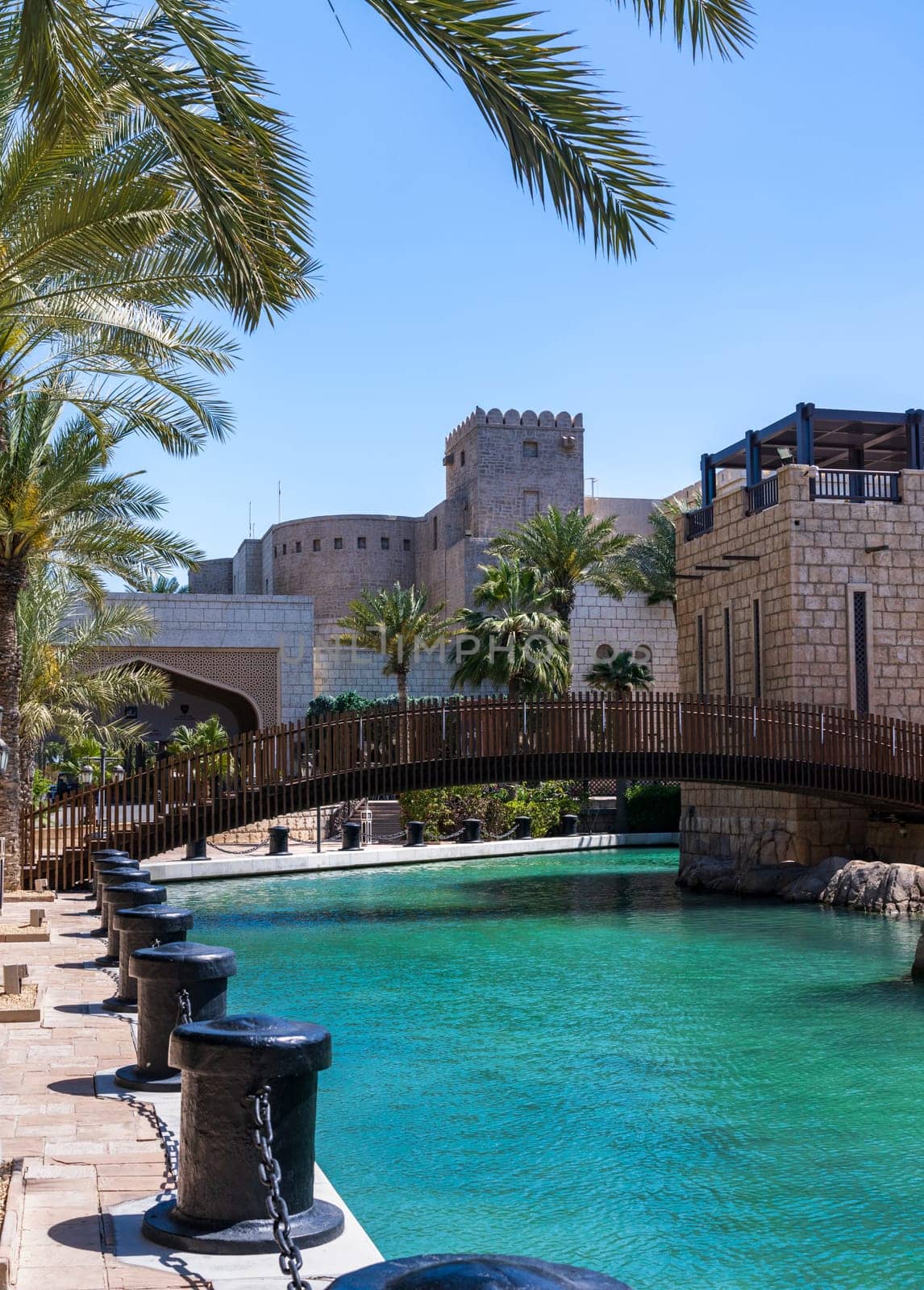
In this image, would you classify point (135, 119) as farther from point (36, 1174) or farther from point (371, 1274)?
point (371, 1274)

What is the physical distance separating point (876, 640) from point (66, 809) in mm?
12158

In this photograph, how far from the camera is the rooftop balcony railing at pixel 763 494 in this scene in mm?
20969

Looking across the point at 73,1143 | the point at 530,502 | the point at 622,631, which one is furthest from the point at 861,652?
the point at 530,502

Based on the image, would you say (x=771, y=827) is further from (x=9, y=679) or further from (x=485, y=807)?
(x=9, y=679)

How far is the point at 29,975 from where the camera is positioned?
986cm

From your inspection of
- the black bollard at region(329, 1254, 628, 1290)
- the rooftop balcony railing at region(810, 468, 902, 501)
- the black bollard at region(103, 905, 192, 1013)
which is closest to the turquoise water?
the black bollard at region(103, 905, 192, 1013)

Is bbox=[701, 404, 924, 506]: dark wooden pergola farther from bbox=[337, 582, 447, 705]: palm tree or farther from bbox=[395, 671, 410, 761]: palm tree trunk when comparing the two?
bbox=[337, 582, 447, 705]: palm tree

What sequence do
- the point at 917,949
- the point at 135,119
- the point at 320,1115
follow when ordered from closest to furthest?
the point at 320,1115, the point at 135,119, the point at 917,949

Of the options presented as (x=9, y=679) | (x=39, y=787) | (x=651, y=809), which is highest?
(x=9, y=679)

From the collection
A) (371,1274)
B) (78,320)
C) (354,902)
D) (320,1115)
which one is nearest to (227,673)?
(354,902)

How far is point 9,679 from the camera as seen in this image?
15.2 meters

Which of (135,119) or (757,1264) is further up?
(135,119)

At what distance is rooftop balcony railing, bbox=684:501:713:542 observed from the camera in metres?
23.6

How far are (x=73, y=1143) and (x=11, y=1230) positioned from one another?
1.20 metres
